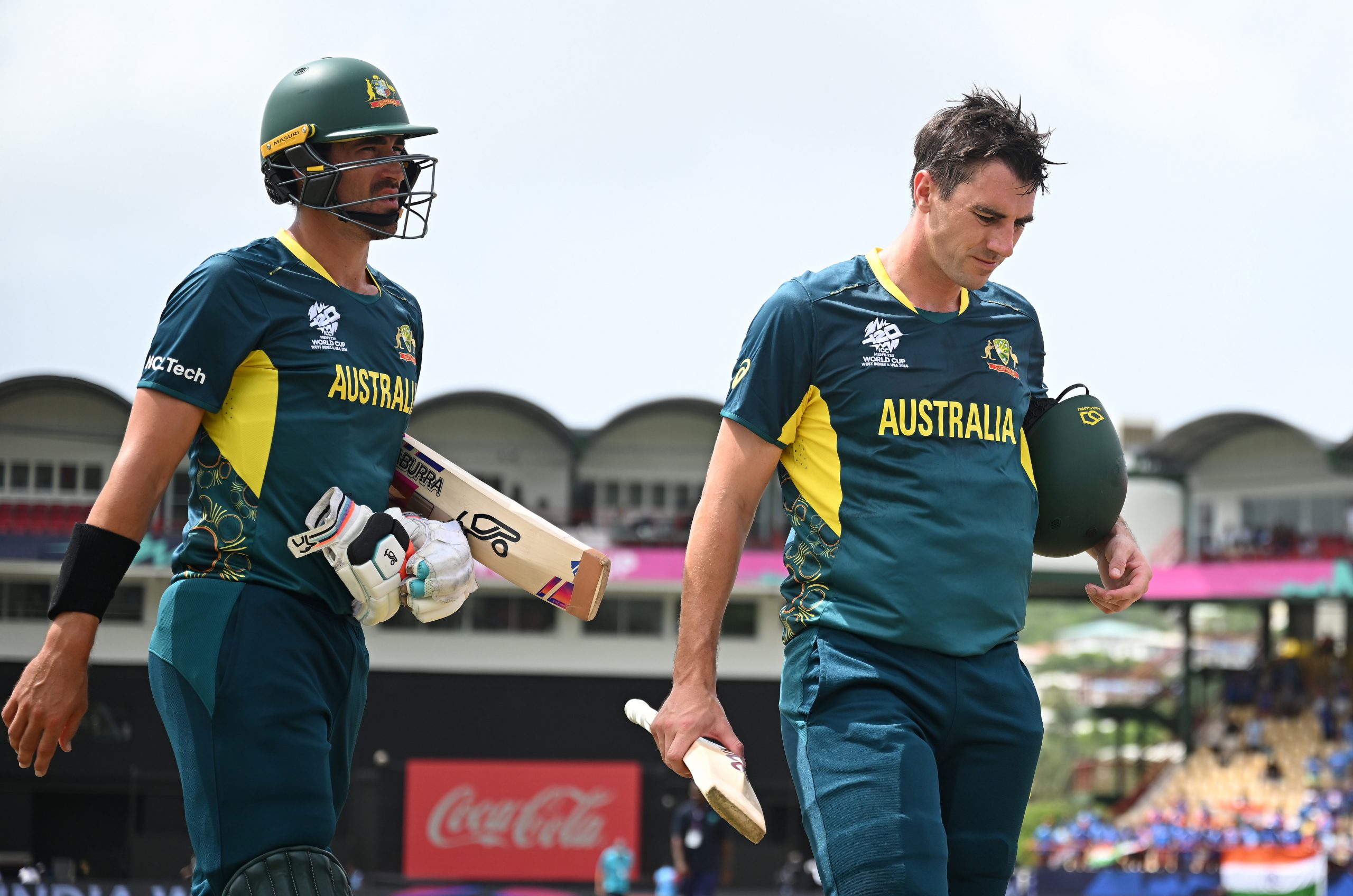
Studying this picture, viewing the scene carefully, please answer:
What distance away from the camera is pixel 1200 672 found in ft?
128

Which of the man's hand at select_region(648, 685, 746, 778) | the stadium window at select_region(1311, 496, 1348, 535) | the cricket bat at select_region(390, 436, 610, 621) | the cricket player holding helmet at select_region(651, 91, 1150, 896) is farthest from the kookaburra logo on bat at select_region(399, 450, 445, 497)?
the stadium window at select_region(1311, 496, 1348, 535)

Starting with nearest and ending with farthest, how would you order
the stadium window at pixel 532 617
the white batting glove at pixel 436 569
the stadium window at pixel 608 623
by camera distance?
the white batting glove at pixel 436 569 → the stadium window at pixel 532 617 → the stadium window at pixel 608 623

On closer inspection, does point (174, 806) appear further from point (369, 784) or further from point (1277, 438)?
point (1277, 438)

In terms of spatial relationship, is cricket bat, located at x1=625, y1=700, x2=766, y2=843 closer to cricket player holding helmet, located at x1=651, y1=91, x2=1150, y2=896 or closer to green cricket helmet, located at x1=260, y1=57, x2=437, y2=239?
cricket player holding helmet, located at x1=651, y1=91, x2=1150, y2=896

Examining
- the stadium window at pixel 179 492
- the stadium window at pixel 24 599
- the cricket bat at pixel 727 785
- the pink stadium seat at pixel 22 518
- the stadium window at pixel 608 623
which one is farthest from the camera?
the stadium window at pixel 608 623

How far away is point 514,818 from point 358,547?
24.4 m

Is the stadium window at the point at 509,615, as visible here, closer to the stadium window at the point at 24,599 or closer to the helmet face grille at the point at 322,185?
the stadium window at the point at 24,599

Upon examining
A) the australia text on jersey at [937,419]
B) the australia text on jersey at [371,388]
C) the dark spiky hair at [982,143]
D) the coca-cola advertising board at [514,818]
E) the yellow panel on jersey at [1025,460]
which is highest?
the dark spiky hair at [982,143]

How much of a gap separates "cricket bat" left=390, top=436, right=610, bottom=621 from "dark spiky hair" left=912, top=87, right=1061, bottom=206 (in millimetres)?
1165

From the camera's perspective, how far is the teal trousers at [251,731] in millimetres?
2916

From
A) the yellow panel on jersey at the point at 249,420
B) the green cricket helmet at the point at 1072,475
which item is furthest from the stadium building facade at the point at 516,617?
the green cricket helmet at the point at 1072,475

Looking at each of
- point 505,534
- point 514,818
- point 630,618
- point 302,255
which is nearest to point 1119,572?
point 505,534

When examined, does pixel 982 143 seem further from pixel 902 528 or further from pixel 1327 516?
pixel 1327 516

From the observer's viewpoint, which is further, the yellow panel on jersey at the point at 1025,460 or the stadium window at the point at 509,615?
the stadium window at the point at 509,615
